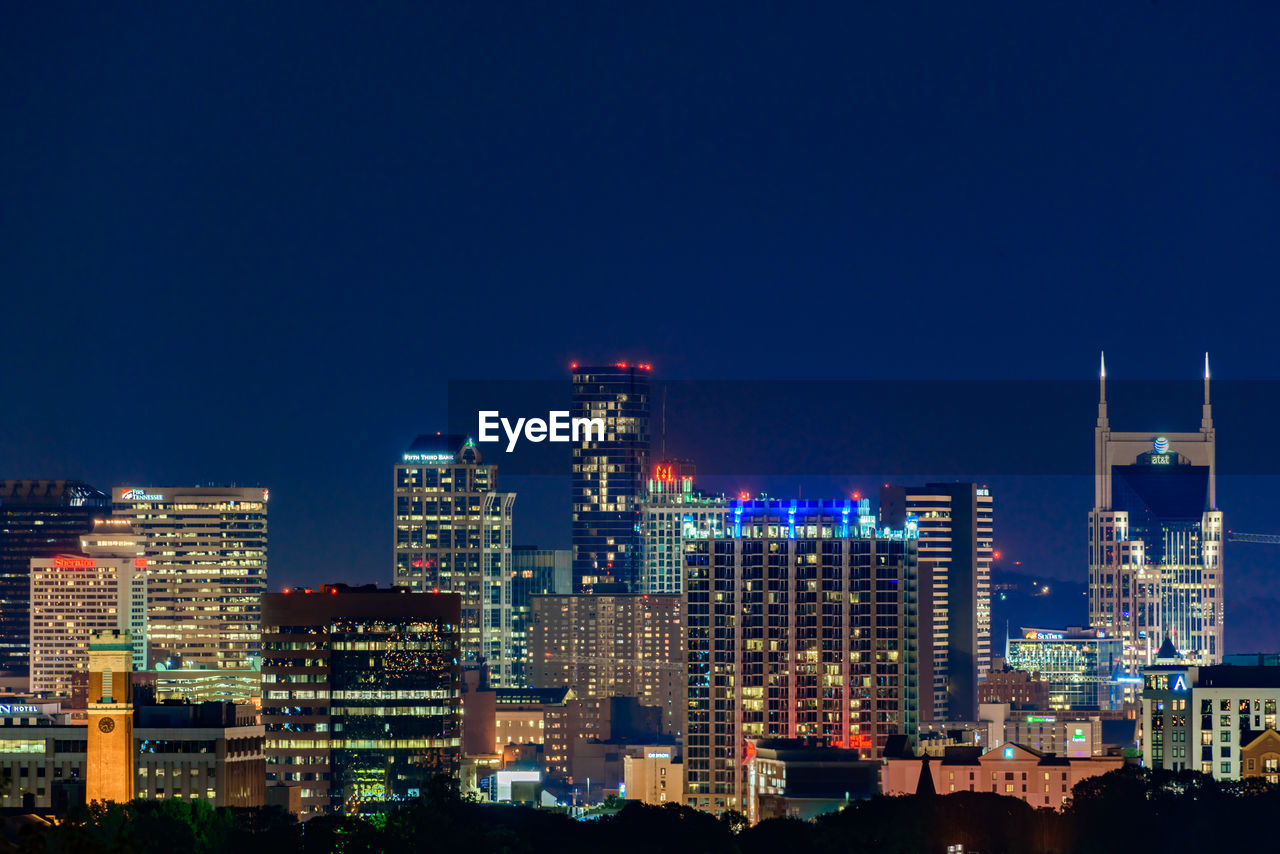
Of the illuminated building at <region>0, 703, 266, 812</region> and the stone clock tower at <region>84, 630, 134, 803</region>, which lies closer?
the stone clock tower at <region>84, 630, 134, 803</region>

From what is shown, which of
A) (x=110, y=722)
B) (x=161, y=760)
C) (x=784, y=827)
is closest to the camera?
(x=784, y=827)

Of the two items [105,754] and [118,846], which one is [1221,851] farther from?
[118,846]

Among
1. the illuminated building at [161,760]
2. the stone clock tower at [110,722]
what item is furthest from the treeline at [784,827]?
the illuminated building at [161,760]

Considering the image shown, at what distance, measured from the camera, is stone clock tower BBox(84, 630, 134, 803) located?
154000 mm

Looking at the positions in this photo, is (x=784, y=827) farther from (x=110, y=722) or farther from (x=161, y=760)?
(x=161, y=760)

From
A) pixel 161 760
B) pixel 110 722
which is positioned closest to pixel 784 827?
pixel 110 722

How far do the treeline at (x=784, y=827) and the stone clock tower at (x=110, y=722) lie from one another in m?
6.95

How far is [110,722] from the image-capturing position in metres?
156

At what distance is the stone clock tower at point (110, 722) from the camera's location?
154 metres

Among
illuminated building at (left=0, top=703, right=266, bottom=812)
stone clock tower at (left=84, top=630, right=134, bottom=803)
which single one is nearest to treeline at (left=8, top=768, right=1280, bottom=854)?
stone clock tower at (left=84, top=630, right=134, bottom=803)

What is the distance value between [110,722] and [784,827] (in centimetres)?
3979

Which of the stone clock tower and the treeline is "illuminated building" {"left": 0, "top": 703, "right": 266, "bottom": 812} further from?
the stone clock tower

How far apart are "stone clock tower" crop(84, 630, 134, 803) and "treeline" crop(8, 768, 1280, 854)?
695 cm

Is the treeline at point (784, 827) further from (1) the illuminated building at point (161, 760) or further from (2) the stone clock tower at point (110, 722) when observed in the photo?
(1) the illuminated building at point (161, 760)
